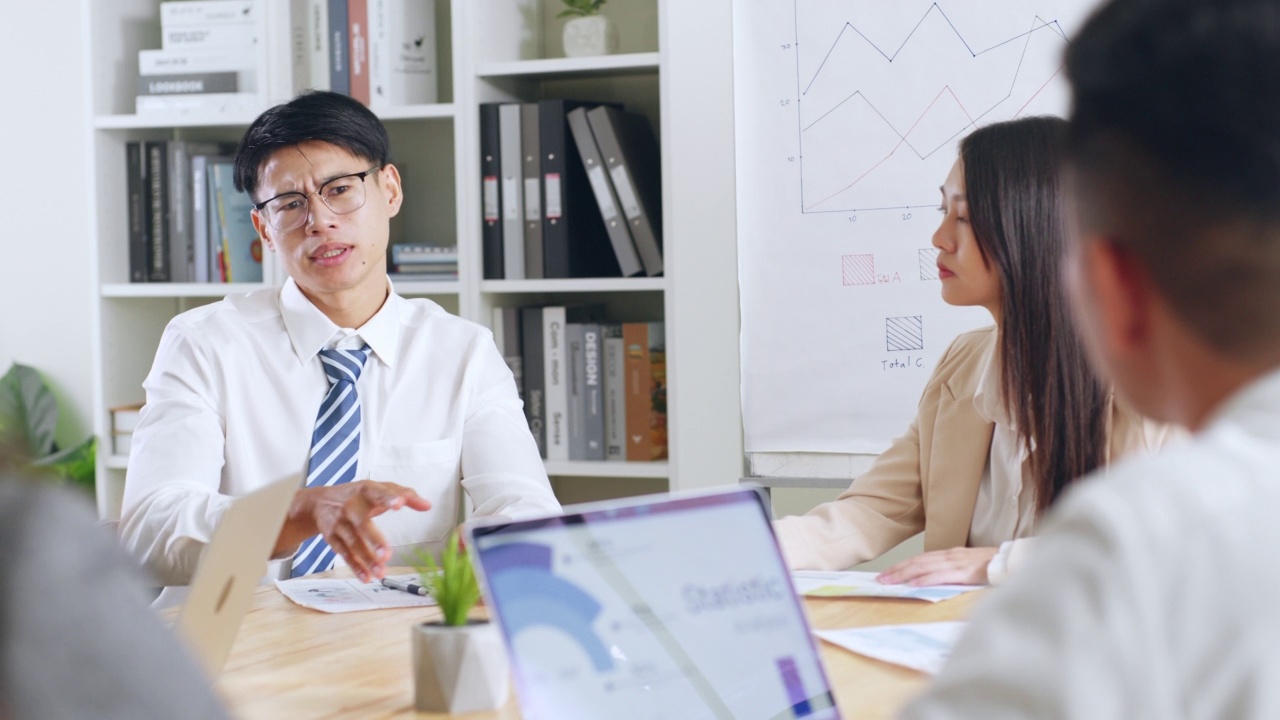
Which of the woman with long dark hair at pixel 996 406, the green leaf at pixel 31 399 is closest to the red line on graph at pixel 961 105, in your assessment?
the woman with long dark hair at pixel 996 406

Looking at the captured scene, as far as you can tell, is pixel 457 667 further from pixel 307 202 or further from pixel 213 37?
pixel 213 37

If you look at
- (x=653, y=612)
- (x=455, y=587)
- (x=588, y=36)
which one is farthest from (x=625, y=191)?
(x=653, y=612)

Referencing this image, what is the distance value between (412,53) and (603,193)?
0.60 metres

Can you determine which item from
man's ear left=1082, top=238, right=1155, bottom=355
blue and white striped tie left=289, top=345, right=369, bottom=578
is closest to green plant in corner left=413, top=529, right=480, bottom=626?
man's ear left=1082, top=238, right=1155, bottom=355

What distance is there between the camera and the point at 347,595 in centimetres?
156

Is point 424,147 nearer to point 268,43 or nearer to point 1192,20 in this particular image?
point 268,43

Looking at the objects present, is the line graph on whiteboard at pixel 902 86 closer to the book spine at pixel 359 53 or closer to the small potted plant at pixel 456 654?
the book spine at pixel 359 53

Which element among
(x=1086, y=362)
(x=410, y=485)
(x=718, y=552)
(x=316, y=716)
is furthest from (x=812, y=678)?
(x=410, y=485)

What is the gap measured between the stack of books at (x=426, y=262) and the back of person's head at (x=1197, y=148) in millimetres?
2341

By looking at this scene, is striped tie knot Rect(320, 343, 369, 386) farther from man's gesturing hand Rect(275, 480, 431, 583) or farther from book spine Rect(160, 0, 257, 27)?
book spine Rect(160, 0, 257, 27)

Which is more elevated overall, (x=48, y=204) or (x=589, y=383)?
(x=48, y=204)

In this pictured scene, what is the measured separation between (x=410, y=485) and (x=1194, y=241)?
166 centimetres

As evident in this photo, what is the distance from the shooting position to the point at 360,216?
215 cm

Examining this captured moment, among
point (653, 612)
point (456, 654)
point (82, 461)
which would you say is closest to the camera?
point (653, 612)
